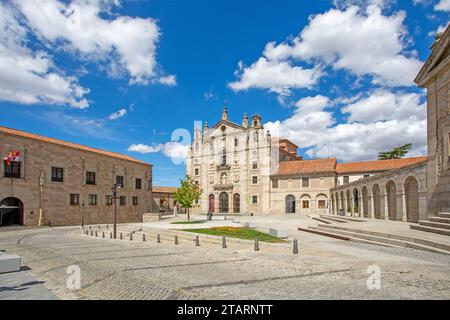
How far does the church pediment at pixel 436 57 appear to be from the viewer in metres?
16.4

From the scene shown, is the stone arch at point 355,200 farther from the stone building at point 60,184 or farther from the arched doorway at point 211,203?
the stone building at point 60,184

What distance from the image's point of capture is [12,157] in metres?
27.4

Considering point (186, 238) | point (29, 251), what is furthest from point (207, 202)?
point (29, 251)

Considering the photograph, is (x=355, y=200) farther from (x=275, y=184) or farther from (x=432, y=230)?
(x=432, y=230)

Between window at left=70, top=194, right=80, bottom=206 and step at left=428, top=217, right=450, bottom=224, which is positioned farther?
window at left=70, top=194, right=80, bottom=206

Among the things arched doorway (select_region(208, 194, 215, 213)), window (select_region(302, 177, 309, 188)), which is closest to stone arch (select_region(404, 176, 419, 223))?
window (select_region(302, 177, 309, 188))

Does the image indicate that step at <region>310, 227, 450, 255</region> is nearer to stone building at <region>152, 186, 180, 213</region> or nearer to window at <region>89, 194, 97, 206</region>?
window at <region>89, 194, 97, 206</region>

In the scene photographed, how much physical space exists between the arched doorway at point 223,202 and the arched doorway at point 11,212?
32.8m

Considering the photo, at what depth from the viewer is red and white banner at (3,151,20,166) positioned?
27125mm

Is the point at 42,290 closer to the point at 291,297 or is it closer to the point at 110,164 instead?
the point at 291,297

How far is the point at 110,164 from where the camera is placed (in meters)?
39.3

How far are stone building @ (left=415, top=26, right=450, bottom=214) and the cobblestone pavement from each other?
655cm

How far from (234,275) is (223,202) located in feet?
153

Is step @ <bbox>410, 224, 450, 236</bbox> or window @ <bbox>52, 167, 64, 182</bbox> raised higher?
window @ <bbox>52, 167, 64, 182</bbox>
